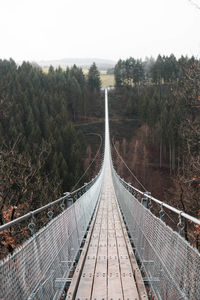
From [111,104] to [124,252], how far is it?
241ft

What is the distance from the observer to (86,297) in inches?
118

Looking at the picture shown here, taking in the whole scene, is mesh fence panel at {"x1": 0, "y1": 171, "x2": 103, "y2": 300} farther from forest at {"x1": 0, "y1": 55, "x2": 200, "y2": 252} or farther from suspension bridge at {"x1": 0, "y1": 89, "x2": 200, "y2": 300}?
forest at {"x1": 0, "y1": 55, "x2": 200, "y2": 252}

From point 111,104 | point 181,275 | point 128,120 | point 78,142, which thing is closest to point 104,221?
point 181,275

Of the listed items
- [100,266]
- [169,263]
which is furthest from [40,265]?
[100,266]

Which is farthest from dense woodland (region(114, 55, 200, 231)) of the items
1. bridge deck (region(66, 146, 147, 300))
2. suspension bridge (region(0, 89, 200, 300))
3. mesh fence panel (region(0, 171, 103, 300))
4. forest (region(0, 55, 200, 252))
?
mesh fence panel (region(0, 171, 103, 300))

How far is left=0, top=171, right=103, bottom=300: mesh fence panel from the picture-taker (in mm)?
1769

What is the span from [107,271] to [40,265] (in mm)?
1635

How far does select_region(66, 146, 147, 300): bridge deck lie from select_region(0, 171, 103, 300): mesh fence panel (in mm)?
252

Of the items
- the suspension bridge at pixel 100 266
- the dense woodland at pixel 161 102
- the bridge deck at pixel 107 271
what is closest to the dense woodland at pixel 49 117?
the dense woodland at pixel 161 102

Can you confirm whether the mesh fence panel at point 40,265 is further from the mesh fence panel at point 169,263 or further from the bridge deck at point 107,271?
the mesh fence panel at point 169,263

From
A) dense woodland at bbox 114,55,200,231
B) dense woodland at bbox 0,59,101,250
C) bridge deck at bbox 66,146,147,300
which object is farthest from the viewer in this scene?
dense woodland at bbox 0,59,101,250

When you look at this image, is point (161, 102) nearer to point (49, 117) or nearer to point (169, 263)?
point (49, 117)

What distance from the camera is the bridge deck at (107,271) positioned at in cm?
308

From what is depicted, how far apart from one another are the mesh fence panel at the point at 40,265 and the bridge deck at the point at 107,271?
252mm
